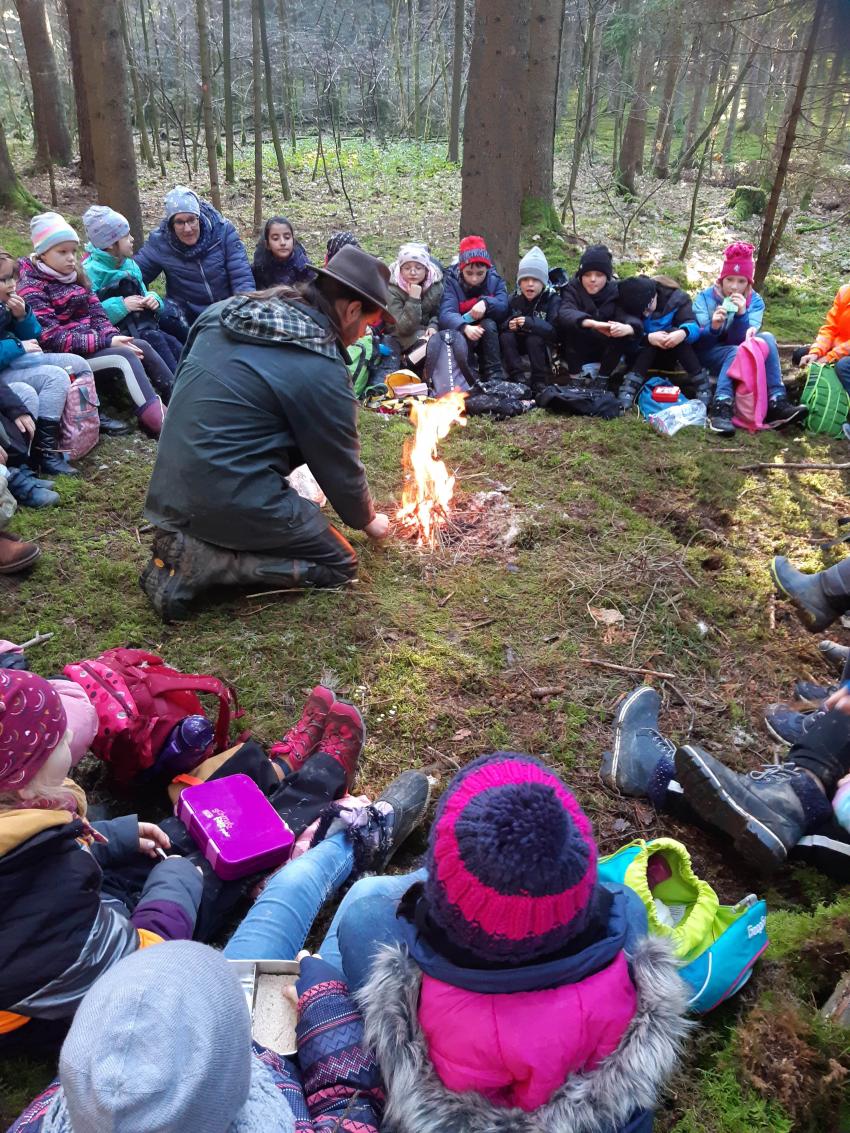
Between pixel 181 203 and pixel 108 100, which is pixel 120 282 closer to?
pixel 181 203

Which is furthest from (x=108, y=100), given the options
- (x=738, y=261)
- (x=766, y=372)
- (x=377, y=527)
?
(x=766, y=372)

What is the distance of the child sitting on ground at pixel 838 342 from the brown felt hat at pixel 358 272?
15.4 ft

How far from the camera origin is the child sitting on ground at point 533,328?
23.0 ft

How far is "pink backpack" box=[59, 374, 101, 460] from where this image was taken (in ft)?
17.0

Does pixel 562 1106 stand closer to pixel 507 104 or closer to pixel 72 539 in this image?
pixel 72 539

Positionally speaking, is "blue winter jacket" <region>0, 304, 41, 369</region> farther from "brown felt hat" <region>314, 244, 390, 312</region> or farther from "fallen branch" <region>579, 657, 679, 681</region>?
"fallen branch" <region>579, 657, 679, 681</region>

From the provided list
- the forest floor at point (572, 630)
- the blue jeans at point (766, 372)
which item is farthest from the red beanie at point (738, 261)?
the forest floor at point (572, 630)

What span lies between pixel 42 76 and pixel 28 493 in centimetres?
1139

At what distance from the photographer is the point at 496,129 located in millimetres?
8266

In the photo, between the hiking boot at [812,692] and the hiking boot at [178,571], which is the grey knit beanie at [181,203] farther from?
the hiking boot at [812,692]

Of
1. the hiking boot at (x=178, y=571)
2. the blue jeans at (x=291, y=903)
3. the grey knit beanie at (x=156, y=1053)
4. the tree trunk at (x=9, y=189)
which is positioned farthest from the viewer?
the tree trunk at (x=9, y=189)

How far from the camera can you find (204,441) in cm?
378

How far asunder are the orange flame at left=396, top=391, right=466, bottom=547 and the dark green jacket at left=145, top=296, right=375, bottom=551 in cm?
85

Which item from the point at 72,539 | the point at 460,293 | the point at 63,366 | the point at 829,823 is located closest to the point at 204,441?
the point at 72,539
